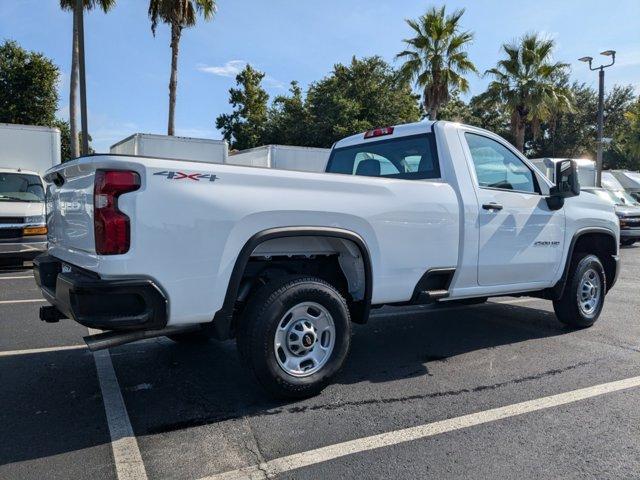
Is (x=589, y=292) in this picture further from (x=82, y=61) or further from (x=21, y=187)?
(x=82, y=61)

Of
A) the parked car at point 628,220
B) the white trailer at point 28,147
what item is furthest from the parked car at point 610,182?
the white trailer at point 28,147

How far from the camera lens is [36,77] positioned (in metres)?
28.5

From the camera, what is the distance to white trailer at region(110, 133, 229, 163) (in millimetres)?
15531

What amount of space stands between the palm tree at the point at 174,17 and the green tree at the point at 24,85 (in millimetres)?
11883

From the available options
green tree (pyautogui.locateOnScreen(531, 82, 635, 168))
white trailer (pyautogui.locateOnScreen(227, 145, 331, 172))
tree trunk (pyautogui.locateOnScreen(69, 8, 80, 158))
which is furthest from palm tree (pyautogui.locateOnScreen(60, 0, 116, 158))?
green tree (pyautogui.locateOnScreen(531, 82, 635, 168))

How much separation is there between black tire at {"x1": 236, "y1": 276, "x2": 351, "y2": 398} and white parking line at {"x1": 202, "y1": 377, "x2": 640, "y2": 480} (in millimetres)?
638

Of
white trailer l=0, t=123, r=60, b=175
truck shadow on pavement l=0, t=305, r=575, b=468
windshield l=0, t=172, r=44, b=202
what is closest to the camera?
truck shadow on pavement l=0, t=305, r=575, b=468

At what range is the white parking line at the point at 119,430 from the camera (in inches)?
111

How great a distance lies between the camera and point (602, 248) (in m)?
6.21

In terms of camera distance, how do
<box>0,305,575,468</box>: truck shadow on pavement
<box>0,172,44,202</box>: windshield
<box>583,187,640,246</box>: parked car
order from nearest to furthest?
1. <box>0,305,575,468</box>: truck shadow on pavement
2. <box>0,172,44,202</box>: windshield
3. <box>583,187,640,246</box>: parked car

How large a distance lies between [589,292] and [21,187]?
404 inches

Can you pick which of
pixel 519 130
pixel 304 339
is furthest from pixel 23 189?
pixel 519 130

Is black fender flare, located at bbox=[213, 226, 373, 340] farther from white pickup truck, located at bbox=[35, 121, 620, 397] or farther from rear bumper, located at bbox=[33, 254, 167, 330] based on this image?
rear bumper, located at bbox=[33, 254, 167, 330]

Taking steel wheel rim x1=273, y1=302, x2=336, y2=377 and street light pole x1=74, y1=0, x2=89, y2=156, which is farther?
street light pole x1=74, y1=0, x2=89, y2=156
